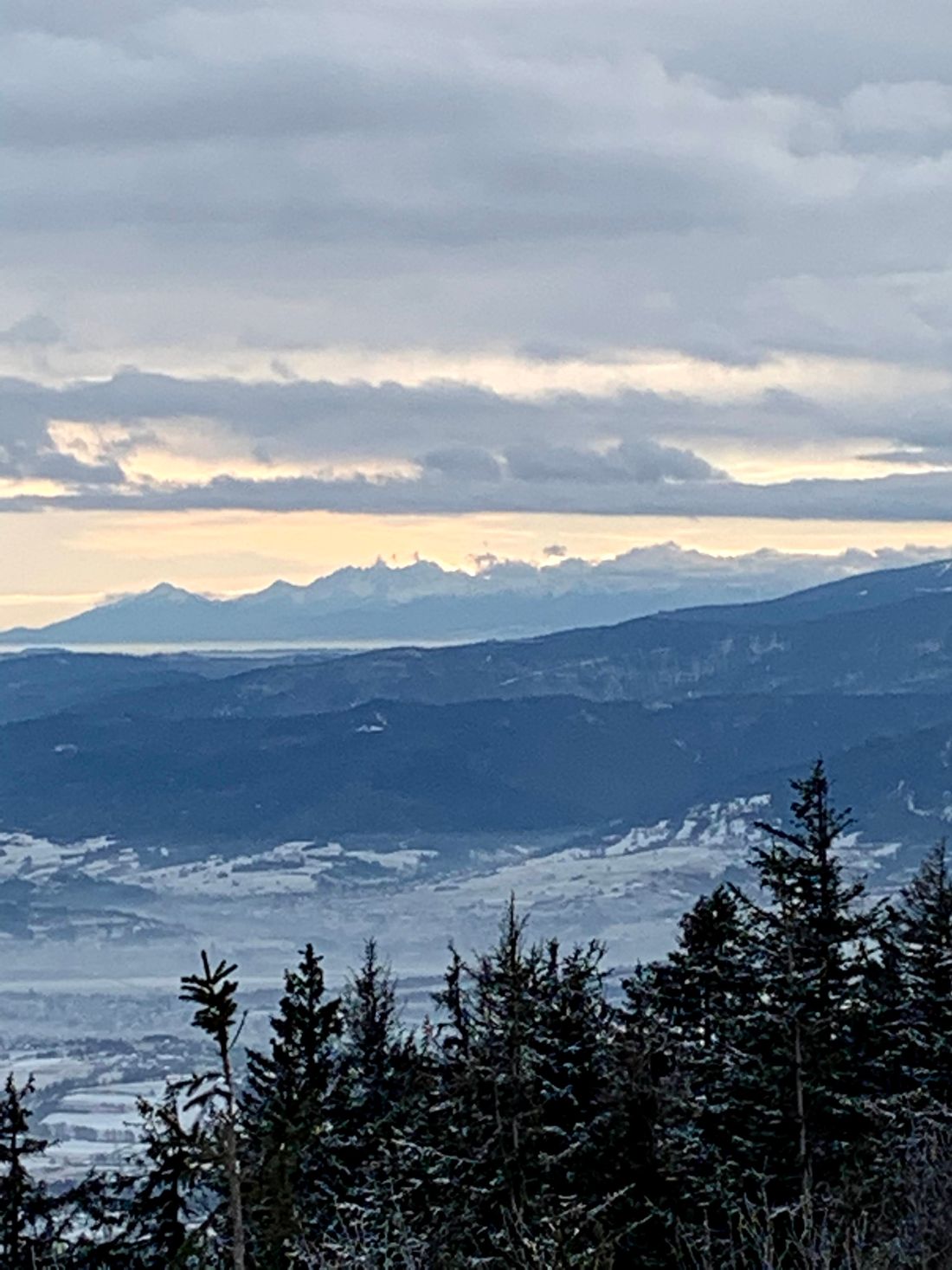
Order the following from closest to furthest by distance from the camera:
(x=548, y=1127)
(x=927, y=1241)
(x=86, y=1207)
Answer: (x=927, y=1241)
(x=548, y=1127)
(x=86, y=1207)

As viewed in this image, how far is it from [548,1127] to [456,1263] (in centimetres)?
374

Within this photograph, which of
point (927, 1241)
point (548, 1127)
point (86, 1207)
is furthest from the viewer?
point (86, 1207)

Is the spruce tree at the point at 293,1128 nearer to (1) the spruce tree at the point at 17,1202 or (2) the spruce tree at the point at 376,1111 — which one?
(2) the spruce tree at the point at 376,1111

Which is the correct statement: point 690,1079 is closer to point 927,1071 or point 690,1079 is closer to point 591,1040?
point 591,1040

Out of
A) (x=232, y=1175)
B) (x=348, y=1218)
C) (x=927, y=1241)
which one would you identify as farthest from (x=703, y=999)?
(x=232, y=1175)

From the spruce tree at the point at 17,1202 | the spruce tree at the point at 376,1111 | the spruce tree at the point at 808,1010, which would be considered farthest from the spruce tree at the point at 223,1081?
the spruce tree at the point at 17,1202

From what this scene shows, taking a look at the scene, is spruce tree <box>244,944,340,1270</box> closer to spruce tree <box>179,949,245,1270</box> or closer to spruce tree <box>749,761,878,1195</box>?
spruce tree <box>179,949,245,1270</box>

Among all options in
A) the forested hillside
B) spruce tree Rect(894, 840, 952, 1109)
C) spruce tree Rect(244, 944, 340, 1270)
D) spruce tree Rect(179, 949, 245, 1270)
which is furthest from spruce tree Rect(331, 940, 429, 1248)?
spruce tree Rect(179, 949, 245, 1270)

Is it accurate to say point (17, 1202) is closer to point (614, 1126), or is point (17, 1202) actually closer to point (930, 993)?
point (614, 1126)

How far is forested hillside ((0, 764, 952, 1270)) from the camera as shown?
76.4 ft

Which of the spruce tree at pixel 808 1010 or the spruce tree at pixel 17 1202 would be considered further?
the spruce tree at pixel 808 1010

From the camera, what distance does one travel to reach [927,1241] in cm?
1855

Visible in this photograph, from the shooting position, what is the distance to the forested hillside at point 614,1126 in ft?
76.4

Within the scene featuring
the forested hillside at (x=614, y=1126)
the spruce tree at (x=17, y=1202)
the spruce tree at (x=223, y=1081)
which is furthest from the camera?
the spruce tree at (x=17, y=1202)
